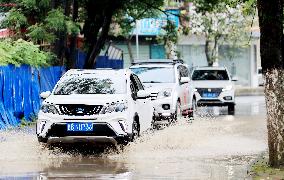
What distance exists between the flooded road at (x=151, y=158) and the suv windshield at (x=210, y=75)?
35.1ft

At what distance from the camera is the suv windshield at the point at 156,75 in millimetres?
21234

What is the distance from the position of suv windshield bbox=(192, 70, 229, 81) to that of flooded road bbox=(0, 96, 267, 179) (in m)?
10.7

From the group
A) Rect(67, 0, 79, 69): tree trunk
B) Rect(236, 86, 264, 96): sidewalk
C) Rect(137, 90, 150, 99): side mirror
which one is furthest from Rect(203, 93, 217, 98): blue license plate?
Rect(236, 86, 264, 96): sidewalk

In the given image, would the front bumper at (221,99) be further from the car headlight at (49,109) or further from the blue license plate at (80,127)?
the blue license plate at (80,127)

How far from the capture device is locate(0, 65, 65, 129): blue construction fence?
20.5 m

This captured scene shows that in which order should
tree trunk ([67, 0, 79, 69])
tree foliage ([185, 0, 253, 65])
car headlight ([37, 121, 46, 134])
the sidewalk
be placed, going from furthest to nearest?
the sidewalk → tree foliage ([185, 0, 253, 65]) → tree trunk ([67, 0, 79, 69]) → car headlight ([37, 121, 46, 134])

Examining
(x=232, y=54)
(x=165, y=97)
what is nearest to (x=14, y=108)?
(x=165, y=97)

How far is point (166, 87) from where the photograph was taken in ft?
67.3

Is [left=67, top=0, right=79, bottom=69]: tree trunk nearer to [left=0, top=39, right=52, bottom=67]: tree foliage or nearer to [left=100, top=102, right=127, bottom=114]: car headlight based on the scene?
[left=0, top=39, right=52, bottom=67]: tree foliage

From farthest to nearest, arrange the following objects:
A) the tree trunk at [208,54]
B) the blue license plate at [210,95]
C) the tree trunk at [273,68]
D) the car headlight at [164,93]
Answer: the tree trunk at [208,54], the blue license plate at [210,95], the car headlight at [164,93], the tree trunk at [273,68]

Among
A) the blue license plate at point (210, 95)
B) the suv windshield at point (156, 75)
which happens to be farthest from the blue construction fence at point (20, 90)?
the blue license plate at point (210, 95)

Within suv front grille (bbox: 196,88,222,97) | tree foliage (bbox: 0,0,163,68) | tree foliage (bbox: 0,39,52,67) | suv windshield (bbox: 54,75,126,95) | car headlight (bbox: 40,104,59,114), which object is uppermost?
tree foliage (bbox: 0,0,163,68)

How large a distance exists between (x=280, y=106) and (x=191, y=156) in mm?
2748

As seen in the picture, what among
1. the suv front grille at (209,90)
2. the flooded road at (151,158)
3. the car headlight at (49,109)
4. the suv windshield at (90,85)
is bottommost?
the flooded road at (151,158)
